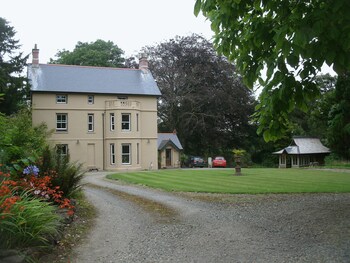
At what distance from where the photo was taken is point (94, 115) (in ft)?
128

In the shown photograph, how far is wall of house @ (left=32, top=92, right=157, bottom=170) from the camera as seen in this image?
3762cm

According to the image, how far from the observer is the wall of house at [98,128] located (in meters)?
37.6

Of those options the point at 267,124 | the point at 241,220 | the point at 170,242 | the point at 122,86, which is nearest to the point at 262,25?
the point at 267,124

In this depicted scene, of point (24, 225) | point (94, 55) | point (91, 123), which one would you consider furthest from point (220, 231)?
point (94, 55)

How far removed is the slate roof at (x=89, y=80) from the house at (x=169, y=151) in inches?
268

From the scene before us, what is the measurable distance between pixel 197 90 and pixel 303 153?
15.5 meters

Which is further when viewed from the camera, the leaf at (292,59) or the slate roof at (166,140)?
the slate roof at (166,140)

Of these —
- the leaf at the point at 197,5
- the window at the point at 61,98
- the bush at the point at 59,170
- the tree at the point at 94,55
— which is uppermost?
the tree at the point at 94,55

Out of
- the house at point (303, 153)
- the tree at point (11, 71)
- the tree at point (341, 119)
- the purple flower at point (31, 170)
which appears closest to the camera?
the purple flower at point (31, 170)

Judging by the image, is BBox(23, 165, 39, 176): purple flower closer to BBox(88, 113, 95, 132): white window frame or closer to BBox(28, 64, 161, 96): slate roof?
BBox(28, 64, 161, 96): slate roof

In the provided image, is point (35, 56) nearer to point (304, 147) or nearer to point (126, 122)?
point (126, 122)

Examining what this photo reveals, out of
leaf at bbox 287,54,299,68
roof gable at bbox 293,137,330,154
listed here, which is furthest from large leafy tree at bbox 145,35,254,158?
leaf at bbox 287,54,299,68

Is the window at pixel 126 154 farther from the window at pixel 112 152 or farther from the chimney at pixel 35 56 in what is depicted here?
the chimney at pixel 35 56

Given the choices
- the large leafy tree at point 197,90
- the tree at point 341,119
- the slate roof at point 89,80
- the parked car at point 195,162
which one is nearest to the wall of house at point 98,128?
the slate roof at point 89,80
